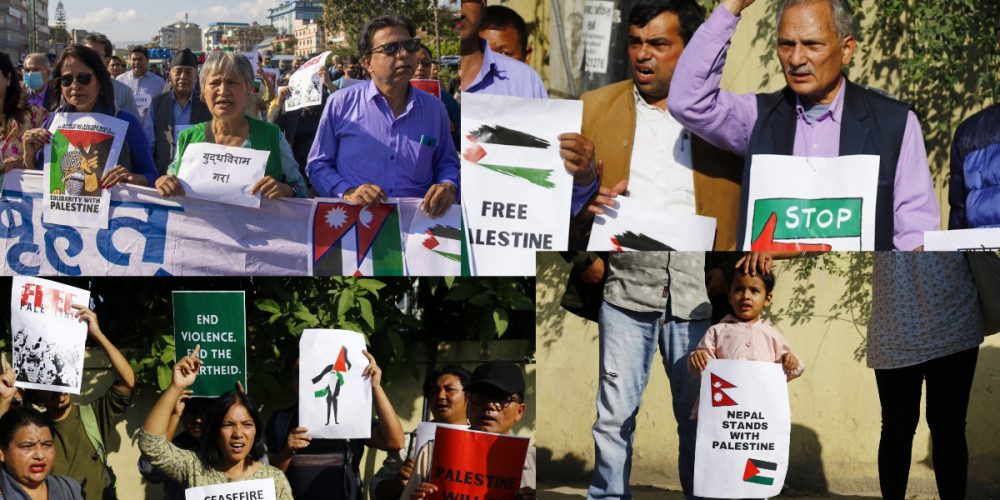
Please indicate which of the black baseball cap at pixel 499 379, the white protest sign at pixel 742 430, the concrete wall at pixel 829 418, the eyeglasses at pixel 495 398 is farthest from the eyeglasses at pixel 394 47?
the white protest sign at pixel 742 430

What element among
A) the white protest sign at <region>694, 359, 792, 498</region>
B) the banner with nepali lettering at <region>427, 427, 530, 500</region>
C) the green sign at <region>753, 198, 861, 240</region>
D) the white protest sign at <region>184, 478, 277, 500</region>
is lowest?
the white protest sign at <region>184, 478, 277, 500</region>

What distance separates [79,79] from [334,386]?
191 centimetres

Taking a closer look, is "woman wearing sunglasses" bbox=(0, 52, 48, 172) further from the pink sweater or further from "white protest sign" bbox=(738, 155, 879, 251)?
the pink sweater

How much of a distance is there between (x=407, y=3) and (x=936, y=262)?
10.2 feet

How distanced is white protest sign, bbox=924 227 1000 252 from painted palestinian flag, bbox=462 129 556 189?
1.55 m

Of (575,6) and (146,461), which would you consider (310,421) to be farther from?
(575,6)

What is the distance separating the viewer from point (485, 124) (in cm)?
573

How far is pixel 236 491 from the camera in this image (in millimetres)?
5152

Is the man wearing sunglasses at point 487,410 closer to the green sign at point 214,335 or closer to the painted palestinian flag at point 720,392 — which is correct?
the green sign at point 214,335

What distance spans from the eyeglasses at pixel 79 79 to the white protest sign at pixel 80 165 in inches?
5.5

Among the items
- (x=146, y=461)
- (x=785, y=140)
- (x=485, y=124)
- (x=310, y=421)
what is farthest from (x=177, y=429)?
(x=785, y=140)

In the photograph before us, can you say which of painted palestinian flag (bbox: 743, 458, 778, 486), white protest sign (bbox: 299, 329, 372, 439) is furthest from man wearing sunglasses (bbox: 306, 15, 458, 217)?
painted palestinian flag (bbox: 743, 458, 778, 486)

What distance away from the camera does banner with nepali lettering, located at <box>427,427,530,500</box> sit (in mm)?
4699

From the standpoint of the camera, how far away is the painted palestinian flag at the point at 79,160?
607 cm
